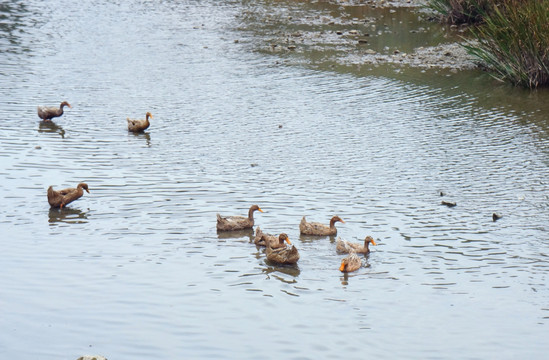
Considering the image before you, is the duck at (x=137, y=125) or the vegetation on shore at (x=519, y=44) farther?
the vegetation on shore at (x=519, y=44)

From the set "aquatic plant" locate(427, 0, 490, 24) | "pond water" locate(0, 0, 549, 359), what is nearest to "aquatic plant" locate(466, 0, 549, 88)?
"pond water" locate(0, 0, 549, 359)

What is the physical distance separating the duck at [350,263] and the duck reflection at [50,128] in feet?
35.7

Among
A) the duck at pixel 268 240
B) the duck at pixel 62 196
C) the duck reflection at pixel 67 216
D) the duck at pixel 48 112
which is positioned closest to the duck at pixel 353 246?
the duck at pixel 268 240

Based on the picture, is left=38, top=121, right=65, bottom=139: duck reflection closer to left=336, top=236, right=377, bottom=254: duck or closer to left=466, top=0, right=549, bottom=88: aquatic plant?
left=336, top=236, right=377, bottom=254: duck

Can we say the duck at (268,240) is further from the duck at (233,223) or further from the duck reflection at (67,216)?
the duck reflection at (67,216)

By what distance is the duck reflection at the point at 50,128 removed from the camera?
74.3 ft

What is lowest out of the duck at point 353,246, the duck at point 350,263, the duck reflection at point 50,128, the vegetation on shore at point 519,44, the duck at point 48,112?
the duck at point 350,263

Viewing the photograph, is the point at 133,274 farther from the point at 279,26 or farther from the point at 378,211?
the point at 279,26

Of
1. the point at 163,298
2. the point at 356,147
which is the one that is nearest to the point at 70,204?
the point at 163,298

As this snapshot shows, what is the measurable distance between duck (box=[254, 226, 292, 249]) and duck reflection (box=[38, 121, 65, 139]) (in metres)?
8.93

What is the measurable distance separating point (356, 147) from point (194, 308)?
9568 mm

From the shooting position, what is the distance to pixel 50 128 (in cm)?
2288

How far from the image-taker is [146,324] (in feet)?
39.4

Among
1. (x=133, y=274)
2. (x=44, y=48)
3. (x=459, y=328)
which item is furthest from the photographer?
(x=44, y=48)
